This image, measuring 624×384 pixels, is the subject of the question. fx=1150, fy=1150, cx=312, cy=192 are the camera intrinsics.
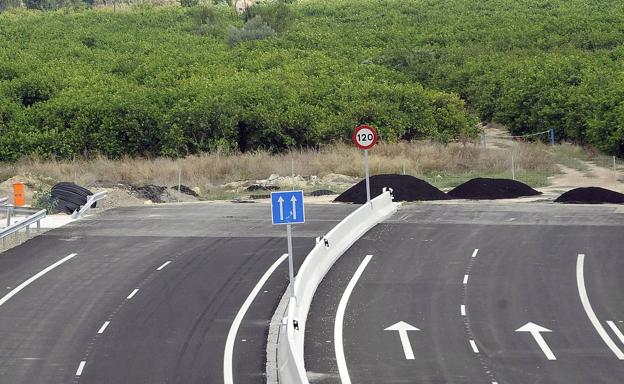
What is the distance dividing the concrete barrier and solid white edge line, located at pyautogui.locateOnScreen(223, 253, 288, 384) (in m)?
0.82

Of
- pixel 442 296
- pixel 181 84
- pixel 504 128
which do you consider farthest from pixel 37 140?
pixel 442 296

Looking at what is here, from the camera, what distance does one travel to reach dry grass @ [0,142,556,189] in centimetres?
4884

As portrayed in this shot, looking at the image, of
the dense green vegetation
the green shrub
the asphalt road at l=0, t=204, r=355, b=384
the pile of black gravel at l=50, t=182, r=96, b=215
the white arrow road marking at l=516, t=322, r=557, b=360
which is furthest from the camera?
the green shrub

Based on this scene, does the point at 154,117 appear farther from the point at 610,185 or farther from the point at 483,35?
the point at 483,35

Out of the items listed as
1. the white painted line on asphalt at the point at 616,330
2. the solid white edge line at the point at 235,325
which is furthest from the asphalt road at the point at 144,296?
the white painted line on asphalt at the point at 616,330

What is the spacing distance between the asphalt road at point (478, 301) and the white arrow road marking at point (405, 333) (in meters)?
0.07

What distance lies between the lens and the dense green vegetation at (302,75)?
60.6m

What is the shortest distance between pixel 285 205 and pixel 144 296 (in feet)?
17.6

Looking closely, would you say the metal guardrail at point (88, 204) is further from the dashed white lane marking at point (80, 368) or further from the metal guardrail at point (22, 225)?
the dashed white lane marking at point (80, 368)

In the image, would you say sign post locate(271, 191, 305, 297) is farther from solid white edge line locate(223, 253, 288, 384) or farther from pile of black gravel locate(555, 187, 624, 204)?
pile of black gravel locate(555, 187, 624, 204)

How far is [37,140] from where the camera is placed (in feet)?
199

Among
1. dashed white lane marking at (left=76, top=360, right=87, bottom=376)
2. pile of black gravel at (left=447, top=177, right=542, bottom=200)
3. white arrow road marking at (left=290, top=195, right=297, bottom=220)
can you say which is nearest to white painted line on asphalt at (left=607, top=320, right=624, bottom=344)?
white arrow road marking at (left=290, top=195, right=297, bottom=220)

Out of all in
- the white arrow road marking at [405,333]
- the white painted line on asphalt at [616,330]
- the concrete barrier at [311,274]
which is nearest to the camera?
the concrete barrier at [311,274]

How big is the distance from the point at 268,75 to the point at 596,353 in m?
56.1
